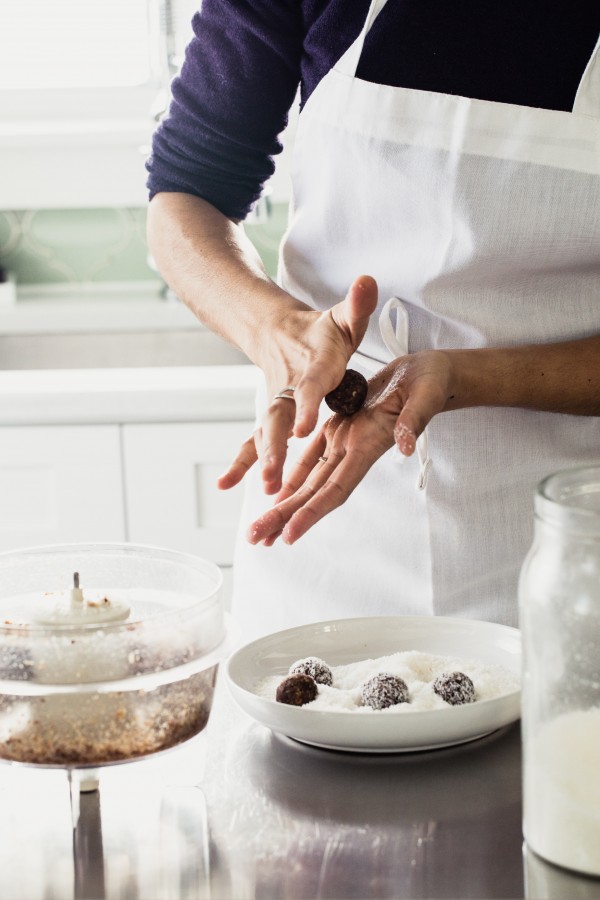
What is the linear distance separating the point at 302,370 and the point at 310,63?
0.39 metres

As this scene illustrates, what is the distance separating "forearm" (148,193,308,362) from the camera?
3.54 feet

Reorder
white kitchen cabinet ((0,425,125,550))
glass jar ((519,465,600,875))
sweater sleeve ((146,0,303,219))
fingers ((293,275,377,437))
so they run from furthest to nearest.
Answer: white kitchen cabinet ((0,425,125,550)), sweater sleeve ((146,0,303,219)), fingers ((293,275,377,437)), glass jar ((519,465,600,875))

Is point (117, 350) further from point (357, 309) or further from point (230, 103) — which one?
point (357, 309)

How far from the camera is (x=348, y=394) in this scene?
3.12 feet

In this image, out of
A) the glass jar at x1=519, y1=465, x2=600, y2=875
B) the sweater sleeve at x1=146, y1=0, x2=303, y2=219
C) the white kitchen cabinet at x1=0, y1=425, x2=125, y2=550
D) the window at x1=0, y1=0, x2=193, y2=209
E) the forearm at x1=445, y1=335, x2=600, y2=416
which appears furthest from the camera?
the window at x1=0, y1=0, x2=193, y2=209

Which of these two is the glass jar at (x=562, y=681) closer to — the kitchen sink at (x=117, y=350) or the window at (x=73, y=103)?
the kitchen sink at (x=117, y=350)

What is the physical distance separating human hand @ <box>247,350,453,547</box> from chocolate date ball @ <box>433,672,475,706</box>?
0.15 meters

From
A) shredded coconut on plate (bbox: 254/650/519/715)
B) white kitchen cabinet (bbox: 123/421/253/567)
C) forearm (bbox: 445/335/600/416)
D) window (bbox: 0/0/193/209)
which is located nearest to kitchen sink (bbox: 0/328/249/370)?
window (bbox: 0/0/193/209)

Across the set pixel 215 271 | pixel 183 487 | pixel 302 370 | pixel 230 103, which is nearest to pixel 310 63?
pixel 230 103

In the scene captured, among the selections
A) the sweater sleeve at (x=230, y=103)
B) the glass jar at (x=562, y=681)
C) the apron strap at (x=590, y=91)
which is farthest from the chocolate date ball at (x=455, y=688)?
the sweater sleeve at (x=230, y=103)

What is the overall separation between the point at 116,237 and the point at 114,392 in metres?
0.72

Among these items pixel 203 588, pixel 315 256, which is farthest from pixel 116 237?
pixel 203 588

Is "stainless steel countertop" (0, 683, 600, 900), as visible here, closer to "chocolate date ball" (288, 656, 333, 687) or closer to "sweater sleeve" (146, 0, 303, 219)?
"chocolate date ball" (288, 656, 333, 687)

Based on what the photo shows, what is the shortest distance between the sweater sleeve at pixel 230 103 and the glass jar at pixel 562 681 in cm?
70
